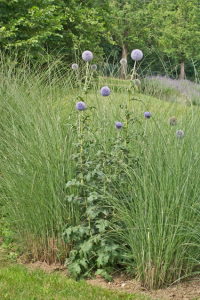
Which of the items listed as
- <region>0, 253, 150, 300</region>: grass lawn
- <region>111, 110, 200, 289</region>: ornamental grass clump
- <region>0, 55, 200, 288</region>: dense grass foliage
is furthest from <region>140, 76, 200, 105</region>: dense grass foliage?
<region>0, 253, 150, 300</region>: grass lawn

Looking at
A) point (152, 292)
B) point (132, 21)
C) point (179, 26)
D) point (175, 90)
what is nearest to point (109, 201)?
point (152, 292)

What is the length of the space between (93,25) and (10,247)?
36.6 feet

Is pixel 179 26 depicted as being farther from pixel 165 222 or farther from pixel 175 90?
pixel 165 222

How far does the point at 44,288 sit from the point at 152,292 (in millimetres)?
861

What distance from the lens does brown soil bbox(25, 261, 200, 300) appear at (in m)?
2.50

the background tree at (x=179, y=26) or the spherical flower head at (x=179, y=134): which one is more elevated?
the spherical flower head at (x=179, y=134)

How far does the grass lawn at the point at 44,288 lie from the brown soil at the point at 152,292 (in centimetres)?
9

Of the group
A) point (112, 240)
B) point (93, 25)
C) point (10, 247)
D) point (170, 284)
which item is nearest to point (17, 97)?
point (10, 247)

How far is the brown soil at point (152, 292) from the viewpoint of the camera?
2.50 m

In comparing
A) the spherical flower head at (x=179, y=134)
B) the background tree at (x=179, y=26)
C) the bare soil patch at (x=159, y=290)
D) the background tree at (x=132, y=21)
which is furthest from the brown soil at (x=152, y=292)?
the background tree at (x=132, y=21)

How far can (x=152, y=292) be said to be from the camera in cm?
257

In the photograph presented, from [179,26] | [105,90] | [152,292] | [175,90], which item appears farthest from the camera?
[179,26]

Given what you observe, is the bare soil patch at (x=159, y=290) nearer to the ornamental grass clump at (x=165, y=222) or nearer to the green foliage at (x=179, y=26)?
the ornamental grass clump at (x=165, y=222)

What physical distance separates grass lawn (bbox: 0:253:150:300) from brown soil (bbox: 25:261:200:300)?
9cm
